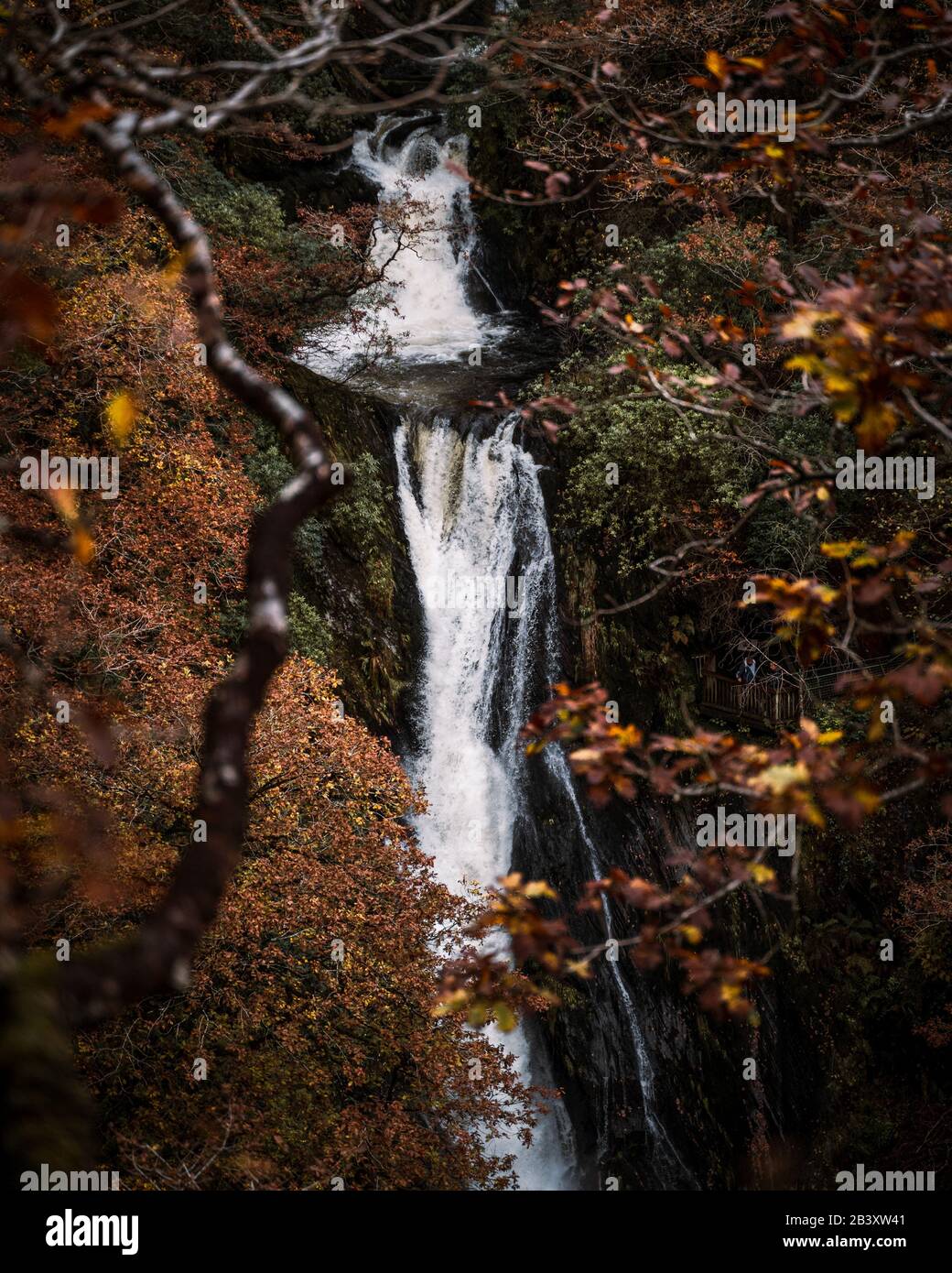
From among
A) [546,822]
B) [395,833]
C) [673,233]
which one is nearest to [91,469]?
[395,833]

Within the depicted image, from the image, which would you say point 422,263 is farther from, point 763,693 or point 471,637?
point 763,693

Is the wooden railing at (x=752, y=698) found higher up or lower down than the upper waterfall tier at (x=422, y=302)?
lower down

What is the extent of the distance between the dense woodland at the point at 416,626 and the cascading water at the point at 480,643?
0.41 m

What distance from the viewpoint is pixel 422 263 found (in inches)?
701

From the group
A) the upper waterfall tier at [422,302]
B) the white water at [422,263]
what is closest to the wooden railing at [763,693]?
the upper waterfall tier at [422,302]

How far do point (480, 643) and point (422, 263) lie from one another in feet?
30.9

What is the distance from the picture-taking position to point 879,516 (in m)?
11.6

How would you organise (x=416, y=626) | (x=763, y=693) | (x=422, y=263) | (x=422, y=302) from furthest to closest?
(x=422, y=263)
(x=422, y=302)
(x=763, y=693)
(x=416, y=626)

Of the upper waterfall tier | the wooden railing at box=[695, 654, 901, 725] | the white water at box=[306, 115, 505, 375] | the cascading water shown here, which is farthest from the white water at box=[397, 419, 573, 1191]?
the white water at box=[306, 115, 505, 375]

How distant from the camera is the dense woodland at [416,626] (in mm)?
3129

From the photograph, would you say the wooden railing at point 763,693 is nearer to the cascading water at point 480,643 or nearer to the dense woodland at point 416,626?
the dense woodland at point 416,626

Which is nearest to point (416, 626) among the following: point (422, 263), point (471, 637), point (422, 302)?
point (471, 637)

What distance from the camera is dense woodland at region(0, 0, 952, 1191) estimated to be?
3.13 meters
